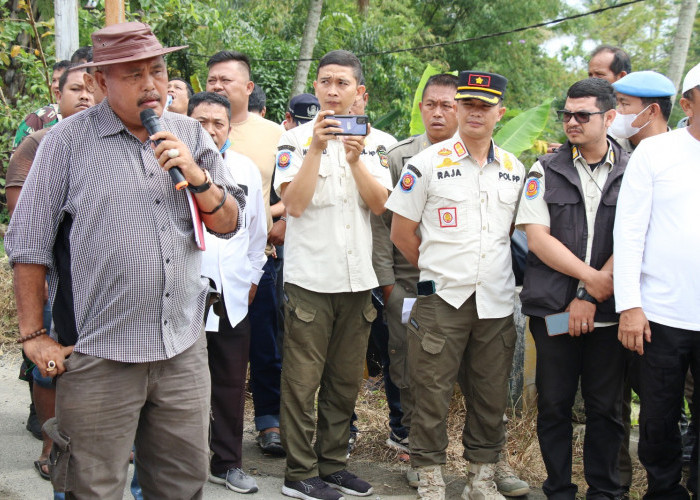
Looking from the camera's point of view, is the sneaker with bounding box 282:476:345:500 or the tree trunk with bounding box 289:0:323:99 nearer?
the sneaker with bounding box 282:476:345:500

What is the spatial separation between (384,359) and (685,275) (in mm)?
2157

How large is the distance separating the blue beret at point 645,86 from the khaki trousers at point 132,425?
297 centimetres

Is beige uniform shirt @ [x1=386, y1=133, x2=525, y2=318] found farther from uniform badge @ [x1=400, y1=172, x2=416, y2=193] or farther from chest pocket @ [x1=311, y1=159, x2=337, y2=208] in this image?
chest pocket @ [x1=311, y1=159, x2=337, y2=208]

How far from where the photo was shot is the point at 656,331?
3748 mm

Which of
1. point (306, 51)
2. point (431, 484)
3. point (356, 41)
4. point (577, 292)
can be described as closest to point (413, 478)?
point (431, 484)

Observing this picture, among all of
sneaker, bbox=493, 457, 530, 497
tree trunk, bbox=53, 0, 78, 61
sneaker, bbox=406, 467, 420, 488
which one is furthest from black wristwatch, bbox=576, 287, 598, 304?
tree trunk, bbox=53, 0, 78, 61

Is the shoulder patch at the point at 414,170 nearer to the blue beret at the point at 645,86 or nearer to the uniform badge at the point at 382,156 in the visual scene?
the uniform badge at the point at 382,156

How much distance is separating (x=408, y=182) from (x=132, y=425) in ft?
6.75

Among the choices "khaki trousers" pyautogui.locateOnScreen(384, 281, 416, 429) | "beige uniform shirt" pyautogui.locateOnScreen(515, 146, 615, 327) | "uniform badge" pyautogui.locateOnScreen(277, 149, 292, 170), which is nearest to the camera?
"beige uniform shirt" pyautogui.locateOnScreen(515, 146, 615, 327)

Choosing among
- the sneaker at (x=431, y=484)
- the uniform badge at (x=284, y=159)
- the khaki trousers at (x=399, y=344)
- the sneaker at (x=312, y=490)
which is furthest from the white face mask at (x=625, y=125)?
the sneaker at (x=312, y=490)

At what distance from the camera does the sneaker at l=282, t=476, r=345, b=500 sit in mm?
4230

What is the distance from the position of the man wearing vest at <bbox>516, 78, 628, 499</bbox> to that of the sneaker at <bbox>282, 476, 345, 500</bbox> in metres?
1.18

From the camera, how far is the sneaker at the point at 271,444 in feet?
16.3

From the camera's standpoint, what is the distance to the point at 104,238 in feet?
9.24
